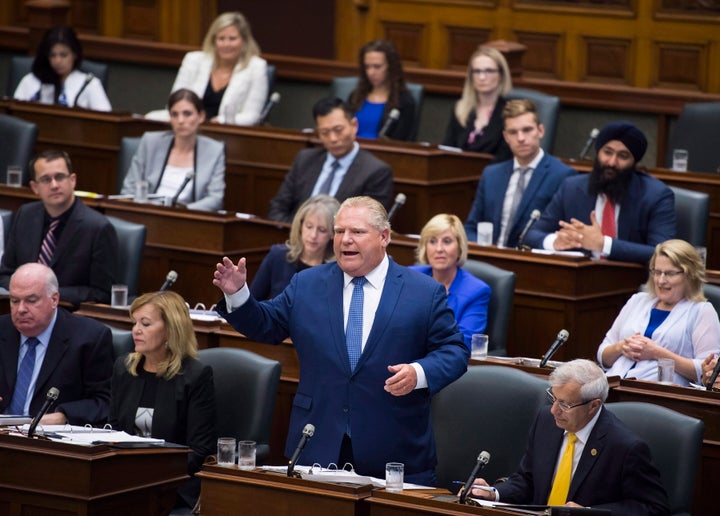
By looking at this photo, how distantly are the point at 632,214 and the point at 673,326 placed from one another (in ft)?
3.54

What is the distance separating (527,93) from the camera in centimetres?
723

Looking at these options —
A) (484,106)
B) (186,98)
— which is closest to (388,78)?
(484,106)

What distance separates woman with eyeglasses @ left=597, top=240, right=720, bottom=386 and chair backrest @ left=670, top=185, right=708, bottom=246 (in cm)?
108

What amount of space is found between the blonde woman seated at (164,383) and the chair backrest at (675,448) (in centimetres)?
138

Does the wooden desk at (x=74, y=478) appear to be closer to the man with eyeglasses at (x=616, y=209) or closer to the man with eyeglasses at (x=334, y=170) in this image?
the man with eyeglasses at (x=616, y=209)

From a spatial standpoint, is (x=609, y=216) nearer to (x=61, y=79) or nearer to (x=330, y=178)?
(x=330, y=178)

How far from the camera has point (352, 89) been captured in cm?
779

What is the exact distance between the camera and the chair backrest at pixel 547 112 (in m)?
7.07

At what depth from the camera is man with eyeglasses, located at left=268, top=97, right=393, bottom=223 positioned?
641cm

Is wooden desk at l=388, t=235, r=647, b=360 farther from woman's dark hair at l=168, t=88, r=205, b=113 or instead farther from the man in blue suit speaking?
woman's dark hair at l=168, t=88, r=205, b=113

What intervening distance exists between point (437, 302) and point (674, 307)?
1.36m

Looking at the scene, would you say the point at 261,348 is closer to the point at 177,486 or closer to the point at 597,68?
the point at 177,486

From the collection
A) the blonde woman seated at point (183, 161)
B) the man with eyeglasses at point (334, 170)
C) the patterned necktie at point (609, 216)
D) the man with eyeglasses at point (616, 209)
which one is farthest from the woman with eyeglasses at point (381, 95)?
the patterned necktie at point (609, 216)

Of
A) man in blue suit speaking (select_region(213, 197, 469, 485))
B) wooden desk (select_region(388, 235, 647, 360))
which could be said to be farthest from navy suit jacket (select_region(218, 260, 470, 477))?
wooden desk (select_region(388, 235, 647, 360))
